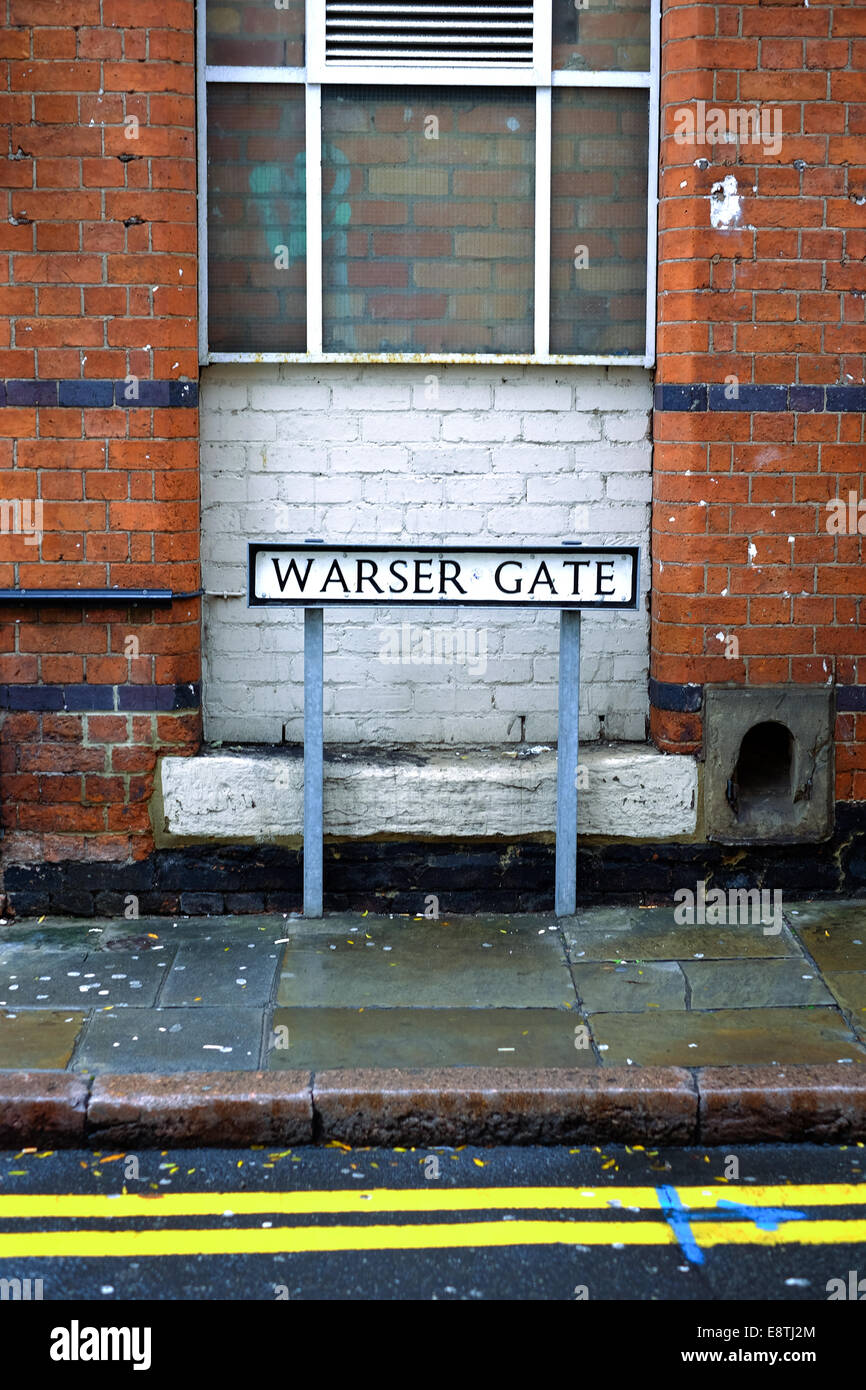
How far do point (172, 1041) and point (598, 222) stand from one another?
4036 millimetres

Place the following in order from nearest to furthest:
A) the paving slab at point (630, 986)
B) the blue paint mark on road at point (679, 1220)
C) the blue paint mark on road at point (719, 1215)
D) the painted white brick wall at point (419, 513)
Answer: the blue paint mark on road at point (679, 1220)
the blue paint mark on road at point (719, 1215)
the paving slab at point (630, 986)
the painted white brick wall at point (419, 513)

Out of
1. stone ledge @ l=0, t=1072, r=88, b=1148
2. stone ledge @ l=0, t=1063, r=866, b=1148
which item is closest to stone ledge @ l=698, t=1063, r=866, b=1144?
stone ledge @ l=0, t=1063, r=866, b=1148

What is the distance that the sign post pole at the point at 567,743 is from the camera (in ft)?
20.3

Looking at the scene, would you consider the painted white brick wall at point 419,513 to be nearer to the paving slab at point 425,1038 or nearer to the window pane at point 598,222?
the window pane at point 598,222

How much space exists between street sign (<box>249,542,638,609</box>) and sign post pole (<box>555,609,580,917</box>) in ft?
0.53

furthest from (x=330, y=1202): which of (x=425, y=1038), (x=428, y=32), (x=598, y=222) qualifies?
(x=428, y=32)

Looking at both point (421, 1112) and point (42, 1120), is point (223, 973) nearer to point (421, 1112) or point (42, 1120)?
point (42, 1120)

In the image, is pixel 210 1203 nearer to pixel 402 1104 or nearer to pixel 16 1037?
pixel 402 1104

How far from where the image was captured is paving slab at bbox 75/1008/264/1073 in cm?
487

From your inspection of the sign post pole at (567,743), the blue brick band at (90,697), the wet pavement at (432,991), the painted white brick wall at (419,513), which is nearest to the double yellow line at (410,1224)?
the wet pavement at (432,991)

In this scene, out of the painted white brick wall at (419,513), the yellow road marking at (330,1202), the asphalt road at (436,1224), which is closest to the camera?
the asphalt road at (436,1224)

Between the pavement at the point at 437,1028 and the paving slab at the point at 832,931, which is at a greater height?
the paving slab at the point at 832,931

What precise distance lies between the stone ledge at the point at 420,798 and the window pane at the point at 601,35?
3099mm

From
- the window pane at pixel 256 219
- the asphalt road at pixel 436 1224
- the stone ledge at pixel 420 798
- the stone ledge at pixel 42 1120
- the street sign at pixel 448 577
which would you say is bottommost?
the asphalt road at pixel 436 1224
